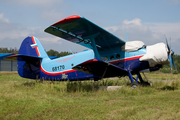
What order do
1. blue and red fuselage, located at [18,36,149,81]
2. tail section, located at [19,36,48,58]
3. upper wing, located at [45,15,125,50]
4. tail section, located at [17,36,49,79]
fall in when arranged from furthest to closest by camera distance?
tail section, located at [19,36,48,58] → tail section, located at [17,36,49,79] → blue and red fuselage, located at [18,36,149,81] → upper wing, located at [45,15,125,50]

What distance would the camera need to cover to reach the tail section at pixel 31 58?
1169 centimetres

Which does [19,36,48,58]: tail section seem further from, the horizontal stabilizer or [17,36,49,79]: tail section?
the horizontal stabilizer

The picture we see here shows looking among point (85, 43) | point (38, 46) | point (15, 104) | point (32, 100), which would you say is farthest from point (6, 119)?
point (38, 46)

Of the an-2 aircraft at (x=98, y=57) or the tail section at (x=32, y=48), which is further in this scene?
the tail section at (x=32, y=48)

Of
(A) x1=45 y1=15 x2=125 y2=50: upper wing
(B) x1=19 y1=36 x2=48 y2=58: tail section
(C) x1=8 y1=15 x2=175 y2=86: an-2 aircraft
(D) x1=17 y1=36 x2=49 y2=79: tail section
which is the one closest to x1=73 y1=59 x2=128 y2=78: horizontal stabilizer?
(C) x1=8 y1=15 x2=175 y2=86: an-2 aircraft

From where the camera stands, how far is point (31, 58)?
37.5ft

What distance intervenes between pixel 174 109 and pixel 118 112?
5.25 feet

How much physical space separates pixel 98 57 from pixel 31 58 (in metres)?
5.11

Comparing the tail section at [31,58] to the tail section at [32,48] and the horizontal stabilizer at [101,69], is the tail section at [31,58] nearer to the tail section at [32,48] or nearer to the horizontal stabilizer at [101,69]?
the tail section at [32,48]

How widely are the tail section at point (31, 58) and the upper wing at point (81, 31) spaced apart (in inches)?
119

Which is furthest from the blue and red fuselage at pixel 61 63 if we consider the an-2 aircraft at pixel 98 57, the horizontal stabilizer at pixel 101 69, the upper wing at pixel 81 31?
the upper wing at pixel 81 31

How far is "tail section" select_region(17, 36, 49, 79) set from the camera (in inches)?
460

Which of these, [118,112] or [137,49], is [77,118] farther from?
[137,49]

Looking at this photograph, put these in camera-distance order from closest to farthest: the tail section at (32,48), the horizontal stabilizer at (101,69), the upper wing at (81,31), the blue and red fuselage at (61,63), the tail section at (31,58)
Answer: the upper wing at (81,31)
the horizontal stabilizer at (101,69)
the blue and red fuselage at (61,63)
the tail section at (31,58)
the tail section at (32,48)
